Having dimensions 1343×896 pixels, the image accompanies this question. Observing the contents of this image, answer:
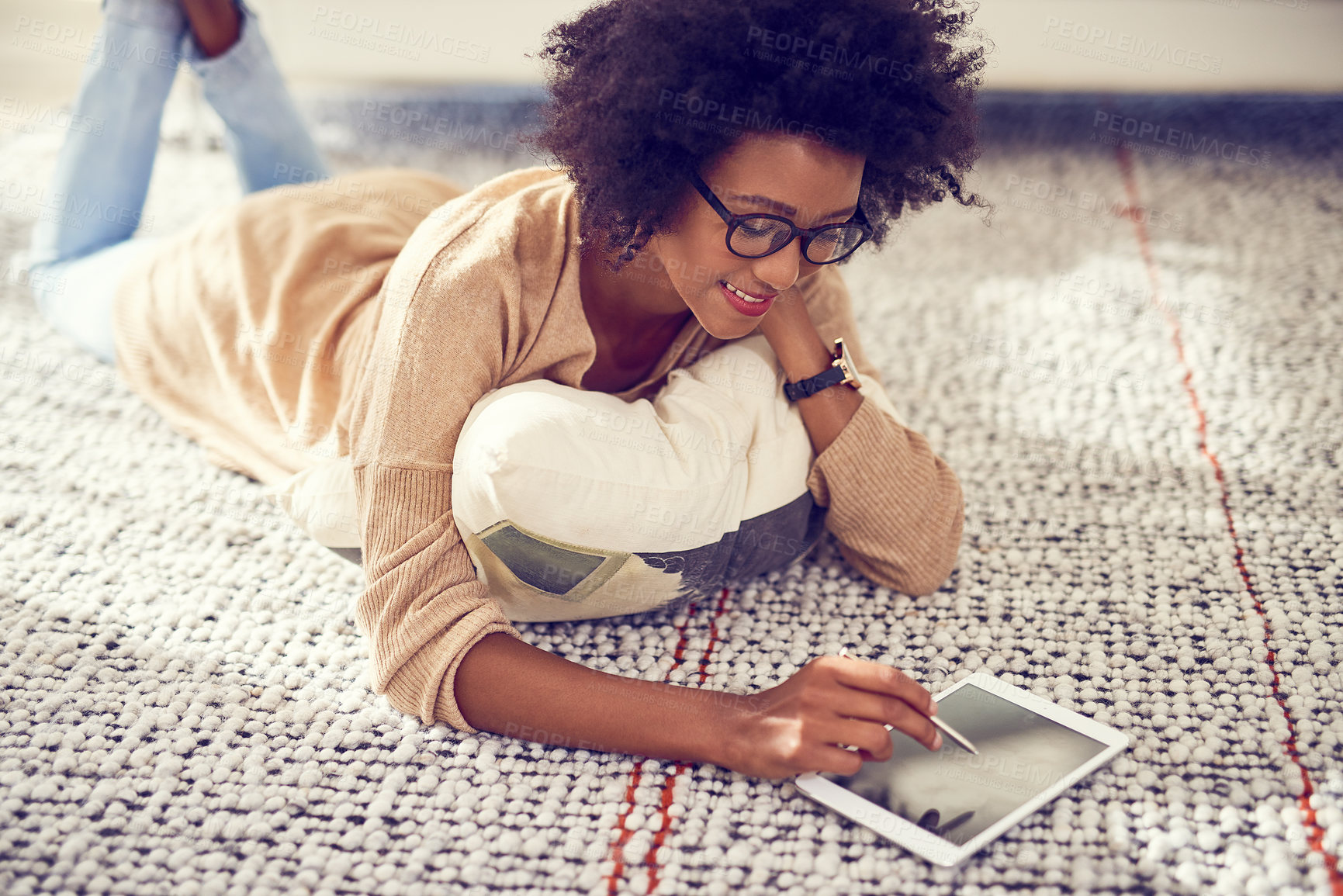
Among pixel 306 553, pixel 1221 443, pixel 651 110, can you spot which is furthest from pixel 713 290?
pixel 1221 443

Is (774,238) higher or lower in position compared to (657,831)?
higher

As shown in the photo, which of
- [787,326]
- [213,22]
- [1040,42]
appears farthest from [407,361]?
[1040,42]

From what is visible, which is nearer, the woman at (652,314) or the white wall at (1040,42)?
the woman at (652,314)

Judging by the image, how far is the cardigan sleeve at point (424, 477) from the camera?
100 centimetres

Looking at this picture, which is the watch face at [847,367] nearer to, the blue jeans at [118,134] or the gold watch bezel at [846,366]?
the gold watch bezel at [846,366]

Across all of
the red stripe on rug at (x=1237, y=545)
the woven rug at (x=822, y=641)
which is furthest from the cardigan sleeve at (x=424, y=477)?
the red stripe on rug at (x=1237, y=545)

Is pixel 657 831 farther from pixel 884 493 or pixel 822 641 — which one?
pixel 884 493

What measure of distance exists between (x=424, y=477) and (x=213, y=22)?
1.19 m

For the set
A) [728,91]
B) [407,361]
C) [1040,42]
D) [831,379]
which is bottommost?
[831,379]

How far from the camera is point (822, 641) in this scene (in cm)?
124

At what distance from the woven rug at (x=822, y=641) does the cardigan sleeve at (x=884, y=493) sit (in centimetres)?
6

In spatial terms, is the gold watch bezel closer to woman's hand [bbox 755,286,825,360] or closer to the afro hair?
woman's hand [bbox 755,286,825,360]

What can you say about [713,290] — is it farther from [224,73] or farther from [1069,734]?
[224,73]

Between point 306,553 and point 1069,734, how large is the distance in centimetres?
100
